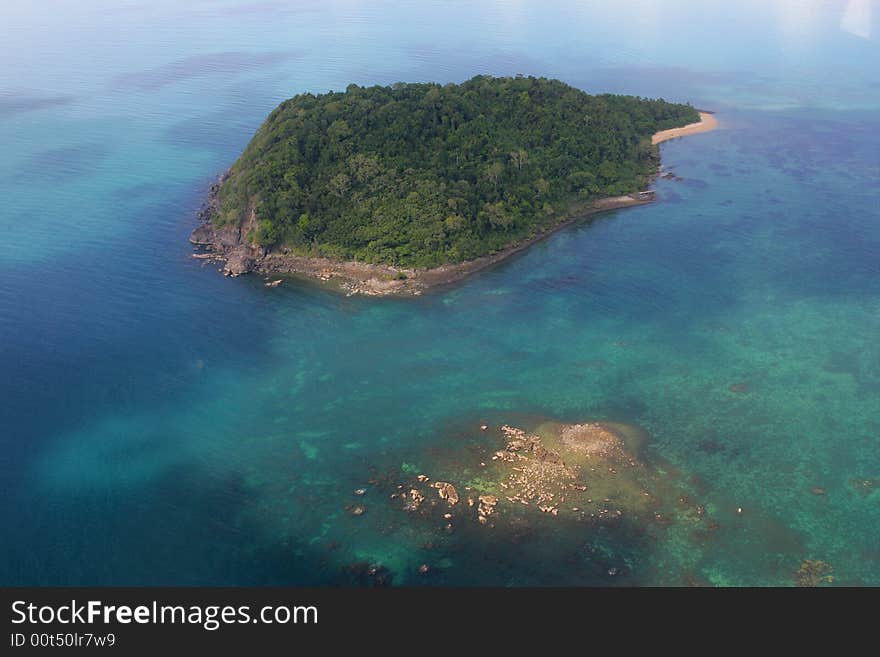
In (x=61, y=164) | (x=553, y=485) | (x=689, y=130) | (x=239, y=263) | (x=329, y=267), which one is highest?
(x=689, y=130)

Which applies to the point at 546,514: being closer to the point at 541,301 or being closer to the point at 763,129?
the point at 541,301

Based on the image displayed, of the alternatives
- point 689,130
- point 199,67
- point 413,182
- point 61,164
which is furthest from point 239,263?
point 199,67

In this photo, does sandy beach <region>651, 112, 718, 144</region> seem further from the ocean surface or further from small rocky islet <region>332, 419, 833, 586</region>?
small rocky islet <region>332, 419, 833, 586</region>

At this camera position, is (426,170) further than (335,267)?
Yes

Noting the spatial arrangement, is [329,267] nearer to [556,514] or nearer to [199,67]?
[556,514]

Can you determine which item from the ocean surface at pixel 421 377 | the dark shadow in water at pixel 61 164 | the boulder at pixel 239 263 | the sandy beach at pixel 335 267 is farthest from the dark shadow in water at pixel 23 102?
the boulder at pixel 239 263

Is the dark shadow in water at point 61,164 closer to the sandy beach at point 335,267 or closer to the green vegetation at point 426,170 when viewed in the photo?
the green vegetation at point 426,170

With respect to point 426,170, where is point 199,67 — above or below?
above

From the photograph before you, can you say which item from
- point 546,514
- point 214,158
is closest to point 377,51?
point 214,158
